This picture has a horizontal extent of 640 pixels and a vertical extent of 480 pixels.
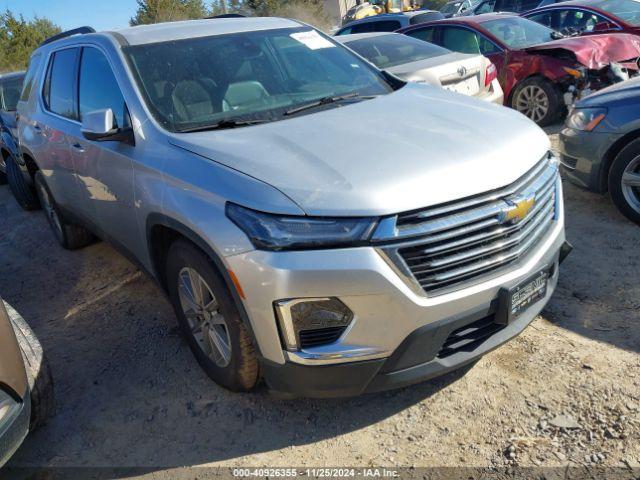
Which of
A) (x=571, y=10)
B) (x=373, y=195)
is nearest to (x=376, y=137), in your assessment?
(x=373, y=195)

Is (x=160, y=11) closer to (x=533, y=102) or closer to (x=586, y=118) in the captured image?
(x=533, y=102)

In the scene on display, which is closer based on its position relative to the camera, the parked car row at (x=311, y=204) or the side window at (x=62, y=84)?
the parked car row at (x=311, y=204)

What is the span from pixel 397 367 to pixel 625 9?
9.19 meters

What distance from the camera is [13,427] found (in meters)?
2.39

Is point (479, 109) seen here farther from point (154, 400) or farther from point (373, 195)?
point (154, 400)

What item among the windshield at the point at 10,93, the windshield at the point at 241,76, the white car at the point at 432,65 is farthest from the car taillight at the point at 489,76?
the windshield at the point at 10,93

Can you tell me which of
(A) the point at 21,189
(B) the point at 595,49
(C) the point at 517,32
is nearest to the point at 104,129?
(A) the point at 21,189

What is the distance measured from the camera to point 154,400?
2994 mm

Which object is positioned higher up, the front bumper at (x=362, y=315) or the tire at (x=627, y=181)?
the front bumper at (x=362, y=315)

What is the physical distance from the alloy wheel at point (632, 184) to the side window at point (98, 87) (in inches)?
137

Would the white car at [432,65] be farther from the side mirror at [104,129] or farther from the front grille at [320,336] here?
the front grille at [320,336]

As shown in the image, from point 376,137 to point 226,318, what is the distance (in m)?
1.07

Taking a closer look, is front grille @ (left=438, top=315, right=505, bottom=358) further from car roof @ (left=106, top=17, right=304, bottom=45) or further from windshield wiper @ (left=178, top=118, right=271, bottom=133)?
car roof @ (left=106, top=17, right=304, bottom=45)

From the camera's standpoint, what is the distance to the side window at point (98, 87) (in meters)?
3.25
